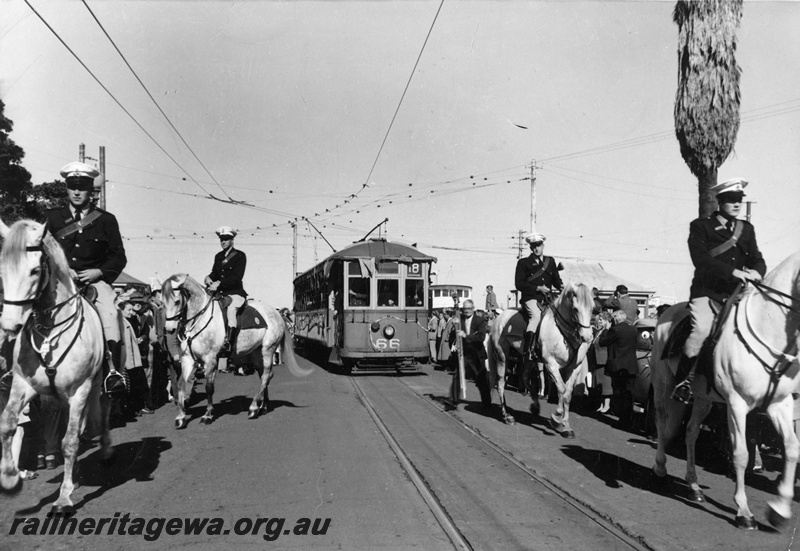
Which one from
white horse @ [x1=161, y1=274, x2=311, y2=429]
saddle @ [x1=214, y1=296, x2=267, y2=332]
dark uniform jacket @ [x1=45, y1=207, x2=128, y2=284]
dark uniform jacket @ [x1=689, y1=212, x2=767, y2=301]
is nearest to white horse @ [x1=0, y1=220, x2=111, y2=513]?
dark uniform jacket @ [x1=45, y1=207, x2=128, y2=284]

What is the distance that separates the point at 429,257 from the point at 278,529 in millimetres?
15541

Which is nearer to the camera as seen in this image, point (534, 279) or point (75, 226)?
point (75, 226)

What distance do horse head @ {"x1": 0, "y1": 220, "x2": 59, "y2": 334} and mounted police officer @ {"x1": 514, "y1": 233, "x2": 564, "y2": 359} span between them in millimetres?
7070

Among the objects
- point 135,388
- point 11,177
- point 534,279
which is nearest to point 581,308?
point 534,279

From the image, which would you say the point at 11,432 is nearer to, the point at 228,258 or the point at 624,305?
the point at 228,258

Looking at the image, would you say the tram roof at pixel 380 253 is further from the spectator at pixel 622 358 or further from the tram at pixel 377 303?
the spectator at pixel 622 358

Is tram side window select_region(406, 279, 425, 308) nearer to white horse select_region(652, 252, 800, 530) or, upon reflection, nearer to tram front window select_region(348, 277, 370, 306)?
tram front window select_region(348, 277, 370, 306)

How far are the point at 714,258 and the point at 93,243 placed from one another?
19.3 ft

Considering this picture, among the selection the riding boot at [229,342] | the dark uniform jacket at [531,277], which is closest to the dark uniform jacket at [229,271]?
the riding boot at [229,342]

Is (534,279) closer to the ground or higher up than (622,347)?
higher up

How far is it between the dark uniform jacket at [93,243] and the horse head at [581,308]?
5908 millimetres

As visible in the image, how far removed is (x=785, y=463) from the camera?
4.65 meters

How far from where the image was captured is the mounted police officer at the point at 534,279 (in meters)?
9.93

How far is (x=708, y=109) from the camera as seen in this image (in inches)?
543
